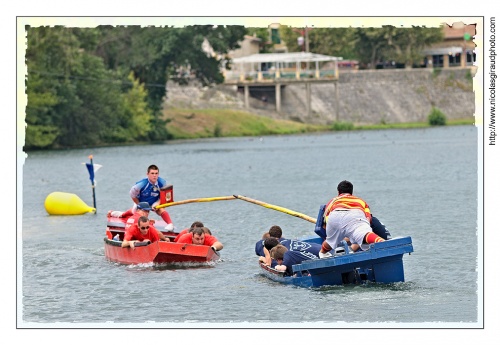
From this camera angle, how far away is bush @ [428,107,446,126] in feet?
440

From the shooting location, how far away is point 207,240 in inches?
1046

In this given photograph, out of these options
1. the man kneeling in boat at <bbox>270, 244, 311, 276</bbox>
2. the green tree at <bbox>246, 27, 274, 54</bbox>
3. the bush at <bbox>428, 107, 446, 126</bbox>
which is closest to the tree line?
the green tree at <bbox>246, 27, 274, 54</bbox>

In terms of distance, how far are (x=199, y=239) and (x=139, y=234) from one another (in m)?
1.32

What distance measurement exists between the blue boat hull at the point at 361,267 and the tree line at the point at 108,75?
5997cm

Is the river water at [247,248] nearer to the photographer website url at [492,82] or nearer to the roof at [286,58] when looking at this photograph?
the photographer website url at [492,82]

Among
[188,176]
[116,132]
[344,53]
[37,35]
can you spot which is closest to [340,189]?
[188,176]

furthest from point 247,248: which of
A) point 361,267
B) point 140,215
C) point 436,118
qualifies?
point 436,118

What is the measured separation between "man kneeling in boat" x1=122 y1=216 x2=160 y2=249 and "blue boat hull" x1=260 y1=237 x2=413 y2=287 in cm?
484

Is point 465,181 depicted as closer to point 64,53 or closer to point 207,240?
point 207,240

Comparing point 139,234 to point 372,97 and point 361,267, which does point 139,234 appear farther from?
point 372,97

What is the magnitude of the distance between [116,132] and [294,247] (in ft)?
243

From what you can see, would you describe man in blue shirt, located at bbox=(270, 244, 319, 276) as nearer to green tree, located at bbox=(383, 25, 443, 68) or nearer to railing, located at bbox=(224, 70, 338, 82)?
railing, located at bbox=(224, 70, 338, 82)

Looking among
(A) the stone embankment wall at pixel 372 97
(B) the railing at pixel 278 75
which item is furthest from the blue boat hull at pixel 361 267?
(B) the railing at pixel 278 75

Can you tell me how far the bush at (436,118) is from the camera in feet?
440
